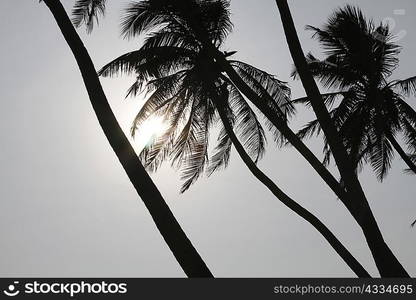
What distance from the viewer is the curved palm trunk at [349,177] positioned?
24.8 feet

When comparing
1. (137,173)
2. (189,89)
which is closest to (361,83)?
(189,89)

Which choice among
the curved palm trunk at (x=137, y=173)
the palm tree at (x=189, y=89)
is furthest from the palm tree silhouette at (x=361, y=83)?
the curved palm trunk at (x=137, y=173)

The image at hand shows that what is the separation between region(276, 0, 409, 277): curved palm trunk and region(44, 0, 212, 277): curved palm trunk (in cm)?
374

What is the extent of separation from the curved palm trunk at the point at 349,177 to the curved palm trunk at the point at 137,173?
374 centimetres

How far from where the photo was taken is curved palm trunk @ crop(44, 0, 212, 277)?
532 cm

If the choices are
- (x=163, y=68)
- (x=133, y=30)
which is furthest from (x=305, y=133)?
(x=133, y=30)

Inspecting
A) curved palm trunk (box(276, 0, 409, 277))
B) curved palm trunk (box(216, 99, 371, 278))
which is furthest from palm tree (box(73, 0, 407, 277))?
curved palm trunk (box(216, 99, 371, 278))

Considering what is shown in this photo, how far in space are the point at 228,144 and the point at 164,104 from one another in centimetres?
235

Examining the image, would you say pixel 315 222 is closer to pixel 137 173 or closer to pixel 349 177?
pixel 349 177

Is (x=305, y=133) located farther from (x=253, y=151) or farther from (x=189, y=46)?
(x=189, y=46)

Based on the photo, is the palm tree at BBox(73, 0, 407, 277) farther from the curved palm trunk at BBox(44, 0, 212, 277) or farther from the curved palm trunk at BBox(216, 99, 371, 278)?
the curved palm trunk at BBox(44, 0, 212, 277)

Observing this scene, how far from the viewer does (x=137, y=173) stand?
19.3 ft

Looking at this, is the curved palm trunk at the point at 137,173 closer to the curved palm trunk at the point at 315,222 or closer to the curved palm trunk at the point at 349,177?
the curved palm trunk at the point at 349,177

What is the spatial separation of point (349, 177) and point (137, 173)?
402 cm
